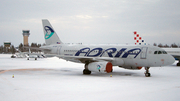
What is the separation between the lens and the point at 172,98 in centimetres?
1025

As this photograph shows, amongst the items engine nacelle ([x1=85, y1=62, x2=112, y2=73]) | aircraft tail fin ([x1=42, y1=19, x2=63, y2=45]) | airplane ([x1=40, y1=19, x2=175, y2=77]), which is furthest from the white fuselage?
aircraft tail fin ([x1=42, y1=19, x2=63, y2=45])

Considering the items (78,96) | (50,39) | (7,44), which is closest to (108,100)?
(78,96)

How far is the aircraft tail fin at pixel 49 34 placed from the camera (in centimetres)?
2752

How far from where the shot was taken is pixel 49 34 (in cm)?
2778

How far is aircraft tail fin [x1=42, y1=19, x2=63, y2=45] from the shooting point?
2752 cm

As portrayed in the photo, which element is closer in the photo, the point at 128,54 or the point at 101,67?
the point at 101,67

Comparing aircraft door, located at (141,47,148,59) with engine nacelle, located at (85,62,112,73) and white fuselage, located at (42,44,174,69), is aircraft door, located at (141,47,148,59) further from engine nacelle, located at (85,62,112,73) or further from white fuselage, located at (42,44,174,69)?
engine nacelle, located at (85,62,112,73)

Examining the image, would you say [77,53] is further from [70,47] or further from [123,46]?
[123,46]

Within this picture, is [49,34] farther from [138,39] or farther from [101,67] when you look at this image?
[138,39]

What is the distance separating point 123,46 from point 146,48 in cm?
261

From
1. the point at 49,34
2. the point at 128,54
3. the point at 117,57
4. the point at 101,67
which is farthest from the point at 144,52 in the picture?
the point at 49,34

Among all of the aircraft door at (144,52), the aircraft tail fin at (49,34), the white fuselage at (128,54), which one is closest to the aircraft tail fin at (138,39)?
the white fuselage at (128,54)

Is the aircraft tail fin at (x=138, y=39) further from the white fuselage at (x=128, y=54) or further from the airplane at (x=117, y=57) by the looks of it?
the white fuselage at (x=128, y=54)

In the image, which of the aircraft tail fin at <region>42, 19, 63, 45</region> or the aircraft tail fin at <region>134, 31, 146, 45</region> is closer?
the aircraft tail fin at <region>42, 19, 63, 45</region>
